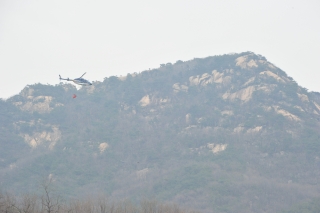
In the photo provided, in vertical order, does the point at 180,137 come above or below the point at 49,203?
above

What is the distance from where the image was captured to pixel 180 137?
123 metres

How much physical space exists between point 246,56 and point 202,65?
426 inches

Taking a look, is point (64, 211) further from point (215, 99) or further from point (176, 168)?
point (215, 99)

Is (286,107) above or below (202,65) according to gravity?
below

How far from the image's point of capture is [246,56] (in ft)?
477

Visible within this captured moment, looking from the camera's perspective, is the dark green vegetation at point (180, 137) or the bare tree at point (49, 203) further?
the dark green vegetation at point (180, 137)

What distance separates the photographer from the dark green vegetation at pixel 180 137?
98750mm

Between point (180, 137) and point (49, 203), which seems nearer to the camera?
point (49, 203)

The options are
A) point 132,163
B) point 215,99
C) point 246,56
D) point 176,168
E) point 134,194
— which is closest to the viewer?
point 134,194

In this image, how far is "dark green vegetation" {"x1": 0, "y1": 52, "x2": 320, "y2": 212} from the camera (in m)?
98.8

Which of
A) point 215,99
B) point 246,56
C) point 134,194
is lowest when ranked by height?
point 134,194

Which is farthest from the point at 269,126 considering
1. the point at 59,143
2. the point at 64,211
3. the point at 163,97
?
the point at 64,211

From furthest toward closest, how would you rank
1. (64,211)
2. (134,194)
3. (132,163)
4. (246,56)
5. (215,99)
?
1. (246,56)
2. (215,99)
3. (132,163)
4. (134,194)
5. (64,211)

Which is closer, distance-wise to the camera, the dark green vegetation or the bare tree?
the bare tree
